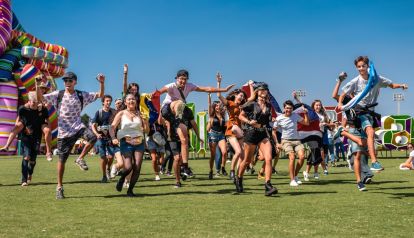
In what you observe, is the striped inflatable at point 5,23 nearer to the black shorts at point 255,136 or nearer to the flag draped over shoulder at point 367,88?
the black shorts at point 255,136

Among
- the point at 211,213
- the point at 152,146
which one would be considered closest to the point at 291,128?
the point at 152,146

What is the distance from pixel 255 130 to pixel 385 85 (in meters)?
2.40

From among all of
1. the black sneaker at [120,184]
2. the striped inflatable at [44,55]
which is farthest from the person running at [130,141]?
the striped inflatable at [44,55]

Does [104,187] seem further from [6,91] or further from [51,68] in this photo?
[51,68]

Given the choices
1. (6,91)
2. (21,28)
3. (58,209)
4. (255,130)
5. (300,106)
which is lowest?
(58,209)

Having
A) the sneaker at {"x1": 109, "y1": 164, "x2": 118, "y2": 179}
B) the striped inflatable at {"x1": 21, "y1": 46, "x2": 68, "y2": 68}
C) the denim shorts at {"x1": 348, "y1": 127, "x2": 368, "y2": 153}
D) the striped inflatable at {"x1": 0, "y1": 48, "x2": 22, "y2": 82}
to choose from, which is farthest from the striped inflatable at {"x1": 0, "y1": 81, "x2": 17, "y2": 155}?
the denim shorts at {"x1": 348, "y1": 127, "x2": 368, "y2": 153}

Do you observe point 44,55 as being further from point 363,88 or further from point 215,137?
point 363,88

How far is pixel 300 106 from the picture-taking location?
35.7 ft

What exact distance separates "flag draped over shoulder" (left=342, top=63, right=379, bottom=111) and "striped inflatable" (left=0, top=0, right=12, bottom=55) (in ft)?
79.8

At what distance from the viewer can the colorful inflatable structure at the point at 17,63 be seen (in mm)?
27953

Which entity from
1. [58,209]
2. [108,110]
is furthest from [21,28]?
[58,209]

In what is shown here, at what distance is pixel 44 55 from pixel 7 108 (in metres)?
4.31

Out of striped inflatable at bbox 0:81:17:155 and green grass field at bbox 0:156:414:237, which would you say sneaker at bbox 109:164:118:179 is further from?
striped inflatable at bbox 0:81:17:155

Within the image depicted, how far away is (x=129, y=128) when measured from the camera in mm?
8148
